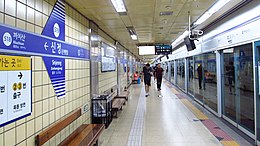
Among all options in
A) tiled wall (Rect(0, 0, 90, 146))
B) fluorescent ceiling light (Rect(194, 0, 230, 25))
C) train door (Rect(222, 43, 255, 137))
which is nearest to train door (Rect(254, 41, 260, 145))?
train door (Rect(222, 43, 255, 137))

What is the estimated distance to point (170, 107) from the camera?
709cm

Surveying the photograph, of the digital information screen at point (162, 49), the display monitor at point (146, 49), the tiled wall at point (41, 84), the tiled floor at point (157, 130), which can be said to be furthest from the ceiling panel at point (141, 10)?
the display monitor at point (146, 49)

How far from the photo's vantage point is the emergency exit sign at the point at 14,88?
1.88m

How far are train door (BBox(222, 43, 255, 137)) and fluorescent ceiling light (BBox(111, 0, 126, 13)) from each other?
270 centimetres

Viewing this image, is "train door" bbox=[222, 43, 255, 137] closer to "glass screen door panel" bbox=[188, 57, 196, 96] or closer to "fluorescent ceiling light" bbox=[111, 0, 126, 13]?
"fluorescent ceiling light" bbox=[111, 0, 126, 13]

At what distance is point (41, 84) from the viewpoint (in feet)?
8.65

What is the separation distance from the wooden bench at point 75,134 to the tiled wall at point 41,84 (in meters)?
0.08

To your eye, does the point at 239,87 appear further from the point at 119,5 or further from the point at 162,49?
the point at 162,49

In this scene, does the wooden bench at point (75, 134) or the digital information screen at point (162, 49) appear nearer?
the wooden bench at point (75, 134)

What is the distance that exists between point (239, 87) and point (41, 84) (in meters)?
4.27

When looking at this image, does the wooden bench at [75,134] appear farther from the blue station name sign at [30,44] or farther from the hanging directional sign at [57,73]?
the blue station name sign at [30,44]

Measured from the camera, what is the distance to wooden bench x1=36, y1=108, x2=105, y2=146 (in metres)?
2.57

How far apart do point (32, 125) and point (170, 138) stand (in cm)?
271

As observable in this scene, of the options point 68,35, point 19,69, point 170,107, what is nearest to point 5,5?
point 19,69
